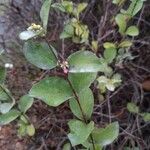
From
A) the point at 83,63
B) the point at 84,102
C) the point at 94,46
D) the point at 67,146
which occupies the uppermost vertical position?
the point at 83,63

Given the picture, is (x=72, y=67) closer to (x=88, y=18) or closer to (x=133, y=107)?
(x=133, y=107)

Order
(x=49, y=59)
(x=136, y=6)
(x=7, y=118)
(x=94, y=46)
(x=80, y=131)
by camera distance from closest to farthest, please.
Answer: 1. (x=49, y=59)
2. (x=80, y=131)
3. (x=7, y=118)
4. (x=136, y=6)
5. (x=94, y=46)

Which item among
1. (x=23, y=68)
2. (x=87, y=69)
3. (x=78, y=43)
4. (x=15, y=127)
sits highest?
(x=87, y=69)

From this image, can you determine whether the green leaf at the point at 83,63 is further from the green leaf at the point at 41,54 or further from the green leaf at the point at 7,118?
the green leaf at the point at 7,118

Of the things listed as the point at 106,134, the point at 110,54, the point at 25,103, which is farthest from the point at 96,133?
the point at 110,54

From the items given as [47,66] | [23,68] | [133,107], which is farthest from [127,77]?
[47,66]

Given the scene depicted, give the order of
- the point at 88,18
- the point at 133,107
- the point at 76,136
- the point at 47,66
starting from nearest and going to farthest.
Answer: the point at 47,66, the point at 76,136, the point at 133,107, the point at 88,18

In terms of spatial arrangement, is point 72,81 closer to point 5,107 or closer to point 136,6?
point 5,107
